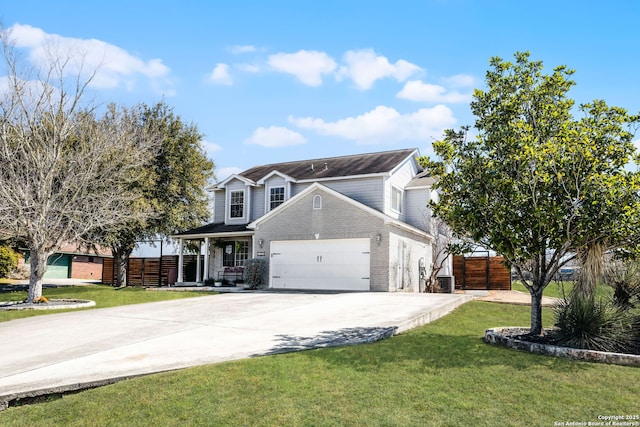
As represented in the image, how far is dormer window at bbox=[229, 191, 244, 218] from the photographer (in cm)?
2642

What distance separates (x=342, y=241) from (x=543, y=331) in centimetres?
1136

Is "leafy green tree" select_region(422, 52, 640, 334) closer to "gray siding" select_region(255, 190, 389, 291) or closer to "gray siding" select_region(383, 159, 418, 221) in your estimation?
"gray siding" select_region(255, 190, 389, 291)

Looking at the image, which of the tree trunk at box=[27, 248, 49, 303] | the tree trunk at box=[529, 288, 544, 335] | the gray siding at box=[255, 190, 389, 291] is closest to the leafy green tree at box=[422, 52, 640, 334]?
the tree trunk at box=[529, 288, 544, 335]

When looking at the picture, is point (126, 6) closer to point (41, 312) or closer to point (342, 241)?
point (41, 312)

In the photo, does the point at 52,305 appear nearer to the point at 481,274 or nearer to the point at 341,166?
the point at 341,166

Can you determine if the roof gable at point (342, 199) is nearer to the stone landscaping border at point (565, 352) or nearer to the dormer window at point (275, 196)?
the dormer window at point (275, 196)

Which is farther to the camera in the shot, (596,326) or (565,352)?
(596,326)

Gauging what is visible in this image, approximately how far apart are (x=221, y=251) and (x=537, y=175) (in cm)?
2042

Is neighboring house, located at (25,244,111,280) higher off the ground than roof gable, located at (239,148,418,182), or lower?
lower

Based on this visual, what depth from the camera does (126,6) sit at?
13156mm

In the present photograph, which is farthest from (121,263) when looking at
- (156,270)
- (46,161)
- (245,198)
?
(46,161)

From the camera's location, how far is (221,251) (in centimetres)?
2650

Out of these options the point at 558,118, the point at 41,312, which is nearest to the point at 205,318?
the point at 41,312

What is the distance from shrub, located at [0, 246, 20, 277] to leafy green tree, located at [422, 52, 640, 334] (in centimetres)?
3132
